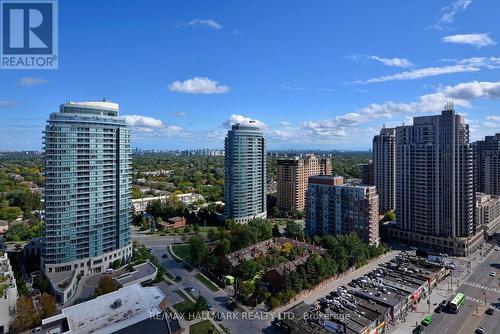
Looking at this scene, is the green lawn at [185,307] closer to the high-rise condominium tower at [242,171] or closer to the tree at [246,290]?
the tree at [246,290]

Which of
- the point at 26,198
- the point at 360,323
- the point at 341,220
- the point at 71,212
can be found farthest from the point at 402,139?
the point at 26,198

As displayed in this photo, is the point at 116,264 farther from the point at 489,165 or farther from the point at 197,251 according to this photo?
the point at 489,165

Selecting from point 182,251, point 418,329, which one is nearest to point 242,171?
point 182,251

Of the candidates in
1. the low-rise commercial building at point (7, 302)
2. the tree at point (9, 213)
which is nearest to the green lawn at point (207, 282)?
the low-rise commercial building at point (7, 302)

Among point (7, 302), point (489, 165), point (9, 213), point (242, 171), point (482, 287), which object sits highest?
point (489, 165)

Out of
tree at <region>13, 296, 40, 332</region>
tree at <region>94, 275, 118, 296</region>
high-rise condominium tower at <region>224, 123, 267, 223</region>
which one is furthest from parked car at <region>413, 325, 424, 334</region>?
high-rise condominium tower at <region>224, 123, 267, 223</region>
